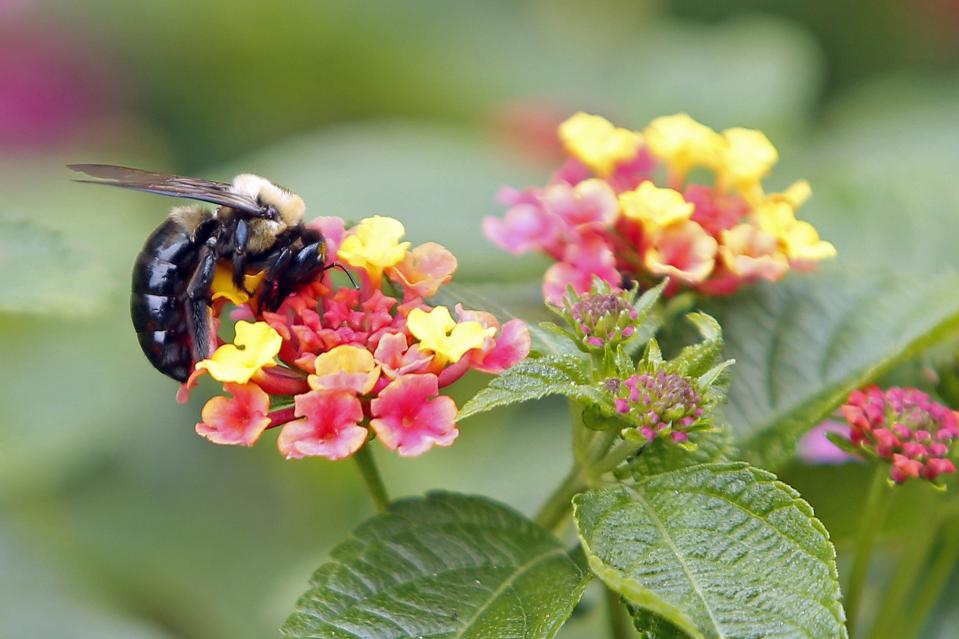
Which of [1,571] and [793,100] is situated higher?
[793,100]

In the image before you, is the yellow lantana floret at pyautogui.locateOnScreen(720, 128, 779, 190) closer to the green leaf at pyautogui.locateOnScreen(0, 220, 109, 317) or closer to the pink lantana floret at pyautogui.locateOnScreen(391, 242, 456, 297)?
the pink lantana floret at pyautogui.locateOnScreen(391, 242, 456, 297)

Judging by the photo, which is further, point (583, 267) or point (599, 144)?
point (599, 144)

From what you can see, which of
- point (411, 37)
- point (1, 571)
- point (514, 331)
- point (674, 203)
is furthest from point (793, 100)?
Result: point (1, 571)

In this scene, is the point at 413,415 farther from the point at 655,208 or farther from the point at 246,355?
the point at 655,208

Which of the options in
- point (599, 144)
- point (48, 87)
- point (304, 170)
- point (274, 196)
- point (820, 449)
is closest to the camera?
point (274, 196)

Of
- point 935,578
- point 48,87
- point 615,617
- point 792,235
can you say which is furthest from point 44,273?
point 48,87

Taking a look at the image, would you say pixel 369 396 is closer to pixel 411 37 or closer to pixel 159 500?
pixel 159 500

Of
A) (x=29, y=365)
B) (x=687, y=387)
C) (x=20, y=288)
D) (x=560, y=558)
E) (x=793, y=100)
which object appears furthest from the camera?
(x=793, y=100)
